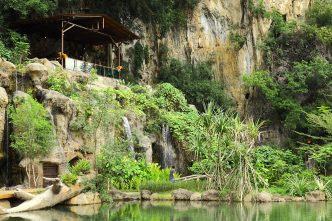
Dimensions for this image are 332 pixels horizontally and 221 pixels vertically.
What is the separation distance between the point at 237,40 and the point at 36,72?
748 inches

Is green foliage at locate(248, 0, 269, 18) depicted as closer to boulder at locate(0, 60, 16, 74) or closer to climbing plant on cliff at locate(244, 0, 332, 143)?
climbing plant on cliff at locate(244, 0, 332, 143)

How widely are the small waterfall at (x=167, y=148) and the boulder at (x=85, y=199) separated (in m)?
7.36

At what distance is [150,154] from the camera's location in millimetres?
23656

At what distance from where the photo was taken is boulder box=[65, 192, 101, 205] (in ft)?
58.1

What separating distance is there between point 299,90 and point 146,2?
11.7 meters

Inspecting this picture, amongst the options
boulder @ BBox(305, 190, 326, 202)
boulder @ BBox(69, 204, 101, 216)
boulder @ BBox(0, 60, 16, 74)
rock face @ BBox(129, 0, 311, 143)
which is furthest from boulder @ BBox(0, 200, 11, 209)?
rock face @ BBox(129, 0, 311, 143)

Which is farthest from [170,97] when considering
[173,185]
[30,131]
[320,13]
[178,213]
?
[320,13]

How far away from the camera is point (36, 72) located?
21516mm

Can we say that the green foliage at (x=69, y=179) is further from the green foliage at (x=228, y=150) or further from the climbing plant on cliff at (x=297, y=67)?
the climbing plant on cliff at (x=297, y=67)

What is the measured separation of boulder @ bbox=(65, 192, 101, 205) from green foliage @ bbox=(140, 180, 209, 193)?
2.58 meters

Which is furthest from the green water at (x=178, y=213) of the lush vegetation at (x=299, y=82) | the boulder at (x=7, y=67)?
the lush vegetation at (x=299, y=82)

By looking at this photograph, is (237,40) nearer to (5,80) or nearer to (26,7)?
(26,7)

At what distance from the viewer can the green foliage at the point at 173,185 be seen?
2056cm

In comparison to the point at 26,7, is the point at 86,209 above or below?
below
